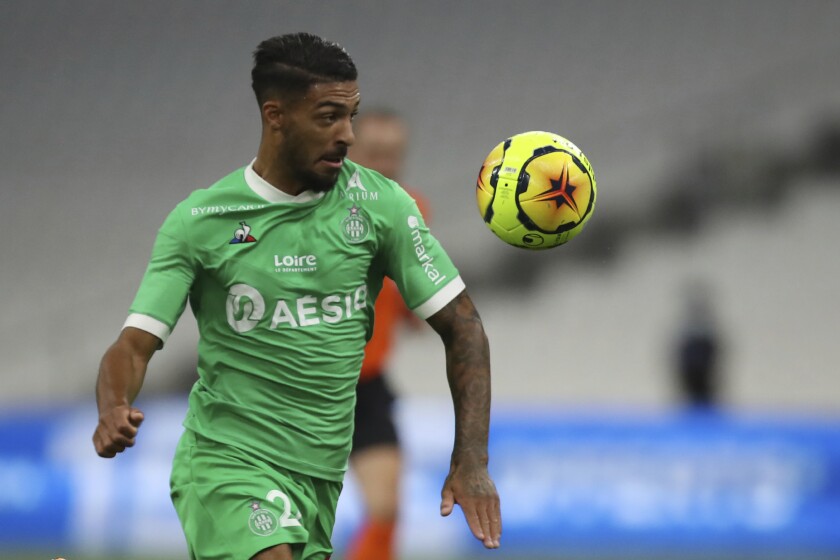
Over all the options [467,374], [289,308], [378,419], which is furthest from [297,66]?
[378,419]

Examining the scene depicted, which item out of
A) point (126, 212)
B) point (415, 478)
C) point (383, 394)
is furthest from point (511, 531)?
point (126, 212)

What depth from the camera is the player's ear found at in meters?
4.27

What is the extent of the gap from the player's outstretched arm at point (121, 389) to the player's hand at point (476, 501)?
2.87 feet

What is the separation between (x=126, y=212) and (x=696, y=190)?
18.0ft

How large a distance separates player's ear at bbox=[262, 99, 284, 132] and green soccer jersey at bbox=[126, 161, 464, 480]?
175 millimetres

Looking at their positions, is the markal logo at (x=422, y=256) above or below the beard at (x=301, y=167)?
below

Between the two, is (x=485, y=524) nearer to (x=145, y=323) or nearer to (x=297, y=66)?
(x=145, y=323)

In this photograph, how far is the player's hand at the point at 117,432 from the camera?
378 centimetres

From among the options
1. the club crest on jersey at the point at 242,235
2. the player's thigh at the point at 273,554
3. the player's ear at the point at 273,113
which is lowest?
the player's thigh at the point at 273,554

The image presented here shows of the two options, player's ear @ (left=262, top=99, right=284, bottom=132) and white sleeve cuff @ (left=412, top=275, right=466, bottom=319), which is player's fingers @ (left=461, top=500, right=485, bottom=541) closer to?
white sleeve cuff @ (left=412, top=275, right=466, bottom=319)

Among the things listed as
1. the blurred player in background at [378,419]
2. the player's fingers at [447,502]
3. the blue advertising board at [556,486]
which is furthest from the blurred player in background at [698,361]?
the player's fingers at [447,502]

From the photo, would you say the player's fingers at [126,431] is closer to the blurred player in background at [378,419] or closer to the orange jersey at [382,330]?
the blurred player in background at [378,419]

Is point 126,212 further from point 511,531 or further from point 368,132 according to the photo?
point 368,132

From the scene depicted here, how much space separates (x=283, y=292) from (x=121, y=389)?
0.56 m
